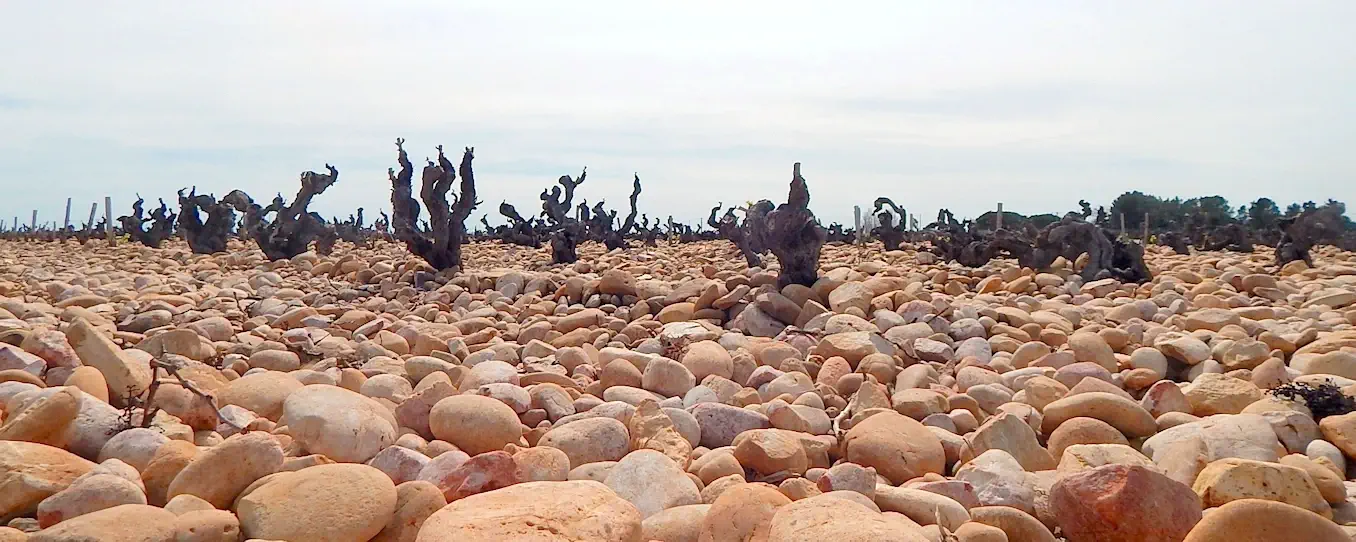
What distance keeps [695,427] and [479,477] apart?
102cm

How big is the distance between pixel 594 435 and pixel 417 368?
A: 153 cm

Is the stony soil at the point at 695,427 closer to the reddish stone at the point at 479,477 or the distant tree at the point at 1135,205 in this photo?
the reddish stone at the point at 479,477

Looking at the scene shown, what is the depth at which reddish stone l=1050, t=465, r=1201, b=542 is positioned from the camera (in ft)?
7.47

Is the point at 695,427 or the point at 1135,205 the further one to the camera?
the point at 1135,205

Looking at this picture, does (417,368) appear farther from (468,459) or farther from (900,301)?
(900,301)

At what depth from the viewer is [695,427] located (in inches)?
130

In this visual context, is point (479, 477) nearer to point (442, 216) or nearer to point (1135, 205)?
point (442, 216)

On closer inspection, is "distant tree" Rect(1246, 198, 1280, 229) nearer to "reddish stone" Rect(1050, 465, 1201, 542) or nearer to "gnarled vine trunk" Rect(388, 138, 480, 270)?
"gnarled vine trunk" Rect(388, 138, 480, 270)

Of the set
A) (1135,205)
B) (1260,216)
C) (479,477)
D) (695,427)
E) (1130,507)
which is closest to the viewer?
(1130,507)

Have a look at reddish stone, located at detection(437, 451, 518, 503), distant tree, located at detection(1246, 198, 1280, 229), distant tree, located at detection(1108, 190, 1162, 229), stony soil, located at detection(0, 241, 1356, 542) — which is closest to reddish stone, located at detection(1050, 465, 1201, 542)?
stony soil, located at detection(0, 241, 1356, 542)

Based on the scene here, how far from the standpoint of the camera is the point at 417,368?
4.24 m

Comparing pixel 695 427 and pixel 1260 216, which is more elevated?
pixel 1260 216

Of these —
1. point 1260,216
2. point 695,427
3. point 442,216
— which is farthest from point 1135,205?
point 695,427

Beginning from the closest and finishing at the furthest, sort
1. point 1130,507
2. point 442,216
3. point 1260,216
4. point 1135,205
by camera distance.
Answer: point 1130,507 → point 442,216 → point 1260,216 → point 1135,205
